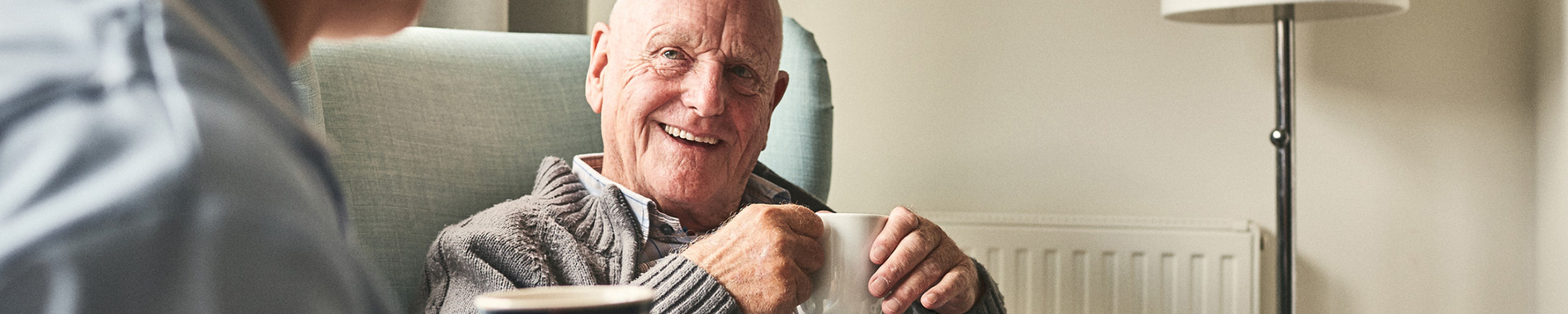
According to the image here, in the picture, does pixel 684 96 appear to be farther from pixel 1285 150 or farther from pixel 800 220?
pixel 1285 150

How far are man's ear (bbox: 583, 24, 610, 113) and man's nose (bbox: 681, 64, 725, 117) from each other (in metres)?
0.13

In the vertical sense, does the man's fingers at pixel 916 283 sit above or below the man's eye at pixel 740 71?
below

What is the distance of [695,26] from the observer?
1.14 metres

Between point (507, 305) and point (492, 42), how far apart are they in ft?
3.72

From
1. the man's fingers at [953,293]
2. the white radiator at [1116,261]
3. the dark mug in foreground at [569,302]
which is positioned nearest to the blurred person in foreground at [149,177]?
the dark mug in foreground at [569,302]

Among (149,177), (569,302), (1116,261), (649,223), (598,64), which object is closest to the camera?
(149,177)

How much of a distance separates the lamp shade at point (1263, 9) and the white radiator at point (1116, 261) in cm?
41

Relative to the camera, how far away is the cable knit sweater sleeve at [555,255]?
86 cm

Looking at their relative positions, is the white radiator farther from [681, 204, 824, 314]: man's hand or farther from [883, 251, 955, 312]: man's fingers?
[681, 204, 824, 314]: man's hand

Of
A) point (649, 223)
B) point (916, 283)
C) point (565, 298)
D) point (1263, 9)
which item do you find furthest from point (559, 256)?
point (1263, 9)

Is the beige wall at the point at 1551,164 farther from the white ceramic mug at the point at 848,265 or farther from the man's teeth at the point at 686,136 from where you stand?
the white ceramic mug at the point at 848,265

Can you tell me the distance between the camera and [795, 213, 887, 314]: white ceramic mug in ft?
2.24

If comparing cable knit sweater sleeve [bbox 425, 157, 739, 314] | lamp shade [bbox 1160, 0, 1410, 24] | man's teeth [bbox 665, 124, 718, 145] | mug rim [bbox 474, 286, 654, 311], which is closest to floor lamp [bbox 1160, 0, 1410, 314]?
lamp shade [bbox 1160, 0, 1410, 24]

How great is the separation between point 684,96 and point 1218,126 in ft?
4.24
